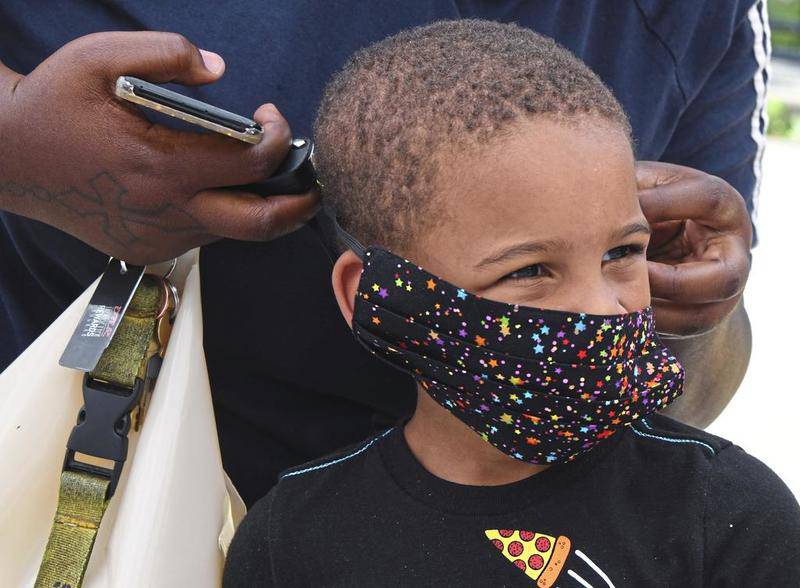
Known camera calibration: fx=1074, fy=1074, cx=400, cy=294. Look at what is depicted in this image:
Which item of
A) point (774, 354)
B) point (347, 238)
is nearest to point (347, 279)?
point (347, 238)

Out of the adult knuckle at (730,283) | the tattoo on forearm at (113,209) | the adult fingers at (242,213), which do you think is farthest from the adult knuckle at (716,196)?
the tattoo on forearm at (113,209)

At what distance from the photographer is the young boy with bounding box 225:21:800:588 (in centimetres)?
155

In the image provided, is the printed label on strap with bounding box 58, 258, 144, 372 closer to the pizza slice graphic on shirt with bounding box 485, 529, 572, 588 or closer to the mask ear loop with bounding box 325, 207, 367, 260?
the mask ear loop with bounding box 325, 207, 367, 260

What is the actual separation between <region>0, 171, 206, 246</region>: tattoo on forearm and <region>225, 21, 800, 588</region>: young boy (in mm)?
270

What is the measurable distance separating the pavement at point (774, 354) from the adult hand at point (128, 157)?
2700 mm

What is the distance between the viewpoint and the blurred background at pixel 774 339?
17.7ft

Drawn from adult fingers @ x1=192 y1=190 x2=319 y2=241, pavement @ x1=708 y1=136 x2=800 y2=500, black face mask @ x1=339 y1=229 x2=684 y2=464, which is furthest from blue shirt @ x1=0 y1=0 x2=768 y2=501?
pavement @ x1=708 y1=136 x2=800 y2=500

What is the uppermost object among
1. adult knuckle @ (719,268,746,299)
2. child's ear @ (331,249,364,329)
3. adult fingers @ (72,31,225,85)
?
adult fingers @ (72,31,225,85)

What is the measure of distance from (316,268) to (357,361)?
0.22 metres

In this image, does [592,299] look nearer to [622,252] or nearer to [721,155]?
[622,252]

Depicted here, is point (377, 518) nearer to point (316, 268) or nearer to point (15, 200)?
point (316, 268)

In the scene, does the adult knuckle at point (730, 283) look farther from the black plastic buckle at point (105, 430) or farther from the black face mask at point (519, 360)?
the black plastic buckle at point (105, 430)

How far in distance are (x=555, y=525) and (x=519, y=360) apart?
0.30 metres

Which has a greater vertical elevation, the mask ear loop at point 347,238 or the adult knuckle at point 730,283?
the adult knuckle at point 730,283
